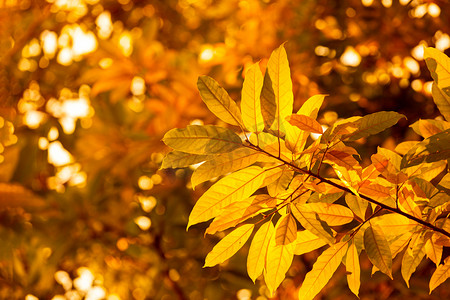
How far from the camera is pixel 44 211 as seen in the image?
1364 millimetres

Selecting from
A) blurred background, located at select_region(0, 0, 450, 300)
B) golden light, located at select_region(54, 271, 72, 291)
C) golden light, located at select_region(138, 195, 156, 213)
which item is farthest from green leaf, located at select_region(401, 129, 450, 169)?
golden light, located at select_region(54, 271, 72, 291)

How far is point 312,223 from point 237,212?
0.26 ft

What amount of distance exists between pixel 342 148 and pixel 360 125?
30mm

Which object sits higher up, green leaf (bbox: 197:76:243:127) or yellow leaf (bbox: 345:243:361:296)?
green leaf (bbox: 197:76:243:127)

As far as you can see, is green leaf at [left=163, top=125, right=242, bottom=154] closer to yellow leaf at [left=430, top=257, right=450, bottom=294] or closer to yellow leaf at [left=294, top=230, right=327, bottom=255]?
yellow leaf at [left=294, top=230, right=327, bottom=255]

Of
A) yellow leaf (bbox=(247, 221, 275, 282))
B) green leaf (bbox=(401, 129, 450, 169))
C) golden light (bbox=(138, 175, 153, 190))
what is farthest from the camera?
golden light (bbox=(138, 175, 153, 190))

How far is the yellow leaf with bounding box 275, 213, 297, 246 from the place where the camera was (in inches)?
22.1

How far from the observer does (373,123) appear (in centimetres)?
53

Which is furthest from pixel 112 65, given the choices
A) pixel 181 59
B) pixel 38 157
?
pixel 38 157

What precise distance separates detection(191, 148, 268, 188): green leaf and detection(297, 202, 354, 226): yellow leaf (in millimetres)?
94

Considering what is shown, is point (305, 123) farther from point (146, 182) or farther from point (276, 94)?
point (146, 182)

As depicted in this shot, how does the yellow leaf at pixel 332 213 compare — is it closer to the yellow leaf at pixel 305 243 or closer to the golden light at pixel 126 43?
the yellow leaf at pixel 305 243

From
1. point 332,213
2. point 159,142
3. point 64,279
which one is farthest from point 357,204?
point 64,279

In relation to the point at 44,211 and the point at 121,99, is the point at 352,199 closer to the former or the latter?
the point at 44,211
